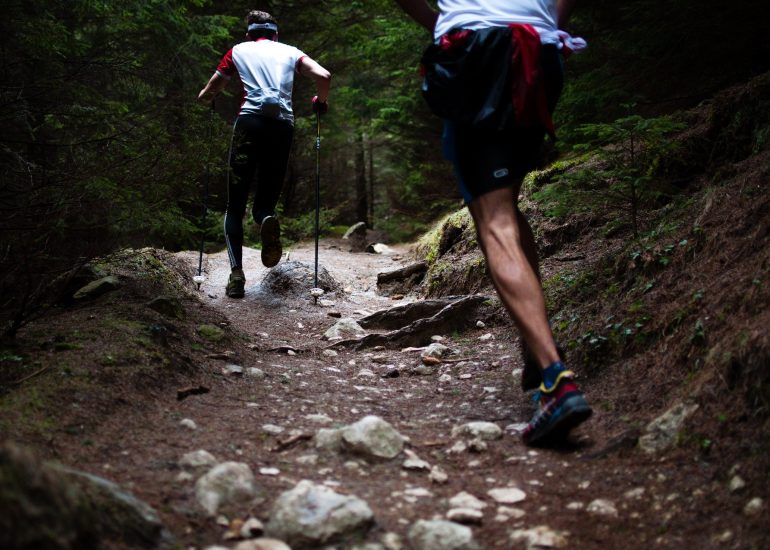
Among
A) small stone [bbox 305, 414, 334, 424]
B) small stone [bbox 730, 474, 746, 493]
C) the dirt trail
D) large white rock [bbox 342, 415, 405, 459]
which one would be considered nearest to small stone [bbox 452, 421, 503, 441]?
the dirt trail

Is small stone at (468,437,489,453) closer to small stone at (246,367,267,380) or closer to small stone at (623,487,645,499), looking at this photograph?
small stone at (623,487,645,499)

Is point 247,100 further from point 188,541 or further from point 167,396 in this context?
point 188,541

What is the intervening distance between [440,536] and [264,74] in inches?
207

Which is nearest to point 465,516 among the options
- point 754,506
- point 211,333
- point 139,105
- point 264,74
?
point 754,506

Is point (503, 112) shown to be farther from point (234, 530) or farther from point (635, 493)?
point (234, 530)

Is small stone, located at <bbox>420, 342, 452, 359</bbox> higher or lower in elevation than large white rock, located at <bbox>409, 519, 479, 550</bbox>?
lower

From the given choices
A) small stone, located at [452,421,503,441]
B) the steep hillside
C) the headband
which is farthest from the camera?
the headband

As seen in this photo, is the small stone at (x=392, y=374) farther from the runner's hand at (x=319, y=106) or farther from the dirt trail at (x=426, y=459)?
the runner's hand at (x=319, y=106)

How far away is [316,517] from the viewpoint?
5.71 ft

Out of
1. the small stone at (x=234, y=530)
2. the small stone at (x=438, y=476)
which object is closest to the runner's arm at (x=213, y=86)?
the small stone at (x=438, y=476)

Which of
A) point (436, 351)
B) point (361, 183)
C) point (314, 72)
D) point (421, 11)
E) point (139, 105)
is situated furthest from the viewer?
point (361, 183)

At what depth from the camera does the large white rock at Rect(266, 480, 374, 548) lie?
170 centimetres

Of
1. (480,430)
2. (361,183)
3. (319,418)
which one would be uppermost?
(480,430)

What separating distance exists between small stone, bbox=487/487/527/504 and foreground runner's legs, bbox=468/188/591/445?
0.36 m
